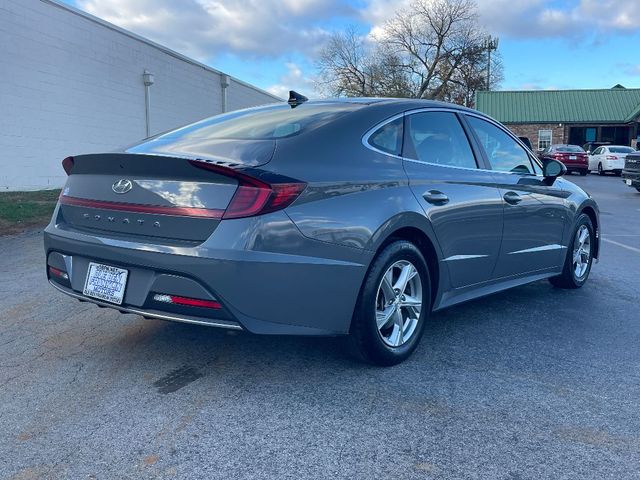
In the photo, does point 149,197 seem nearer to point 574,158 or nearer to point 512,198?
point 512,198

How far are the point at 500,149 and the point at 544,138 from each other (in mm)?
43227

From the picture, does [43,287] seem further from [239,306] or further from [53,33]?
[53,33]

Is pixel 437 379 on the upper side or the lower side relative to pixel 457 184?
lower

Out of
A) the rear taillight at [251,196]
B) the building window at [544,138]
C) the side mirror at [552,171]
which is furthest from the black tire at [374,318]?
the building window at [544,138]

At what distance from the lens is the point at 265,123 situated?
404 centimetres

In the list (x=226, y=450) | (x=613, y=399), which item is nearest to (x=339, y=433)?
(x=226, y=450)

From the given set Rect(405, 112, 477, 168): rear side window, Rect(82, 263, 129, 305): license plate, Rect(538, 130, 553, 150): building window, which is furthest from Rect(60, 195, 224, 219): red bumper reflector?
Rect(538, 130, 553, 150): building window

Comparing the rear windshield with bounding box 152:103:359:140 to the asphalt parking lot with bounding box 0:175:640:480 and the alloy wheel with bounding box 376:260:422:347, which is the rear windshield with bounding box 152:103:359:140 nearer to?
the alloy wheel with bounding box 376:260:422:347

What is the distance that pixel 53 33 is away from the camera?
14.1 meters

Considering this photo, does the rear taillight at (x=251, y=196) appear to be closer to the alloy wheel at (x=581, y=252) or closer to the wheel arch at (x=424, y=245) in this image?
the wheel arch at (x=424, y=245)

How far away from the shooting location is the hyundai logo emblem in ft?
11.3

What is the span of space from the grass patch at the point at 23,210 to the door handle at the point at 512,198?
24.0 ft

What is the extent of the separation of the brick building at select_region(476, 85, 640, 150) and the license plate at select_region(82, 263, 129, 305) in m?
43.9

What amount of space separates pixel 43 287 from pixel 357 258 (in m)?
3.58
